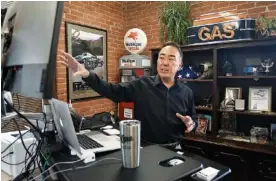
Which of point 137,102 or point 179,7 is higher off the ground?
point 179,7

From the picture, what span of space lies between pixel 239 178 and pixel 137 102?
1.59 m

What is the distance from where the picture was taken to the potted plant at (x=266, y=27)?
2510 millimetres

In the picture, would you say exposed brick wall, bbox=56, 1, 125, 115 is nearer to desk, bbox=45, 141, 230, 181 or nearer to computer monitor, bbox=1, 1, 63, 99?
desk, bbox=45, 141, 230, 181

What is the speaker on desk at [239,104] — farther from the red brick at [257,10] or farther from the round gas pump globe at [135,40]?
the round gas pump globe at [135,40]

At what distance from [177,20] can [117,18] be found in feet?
4.13

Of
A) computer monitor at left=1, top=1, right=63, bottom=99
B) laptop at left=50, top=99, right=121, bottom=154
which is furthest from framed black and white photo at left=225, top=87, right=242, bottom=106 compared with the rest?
computer monitor at left=1, top=1, right=63, bottom=99

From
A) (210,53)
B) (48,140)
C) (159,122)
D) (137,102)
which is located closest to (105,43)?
(210,53)

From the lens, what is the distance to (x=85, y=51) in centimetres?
339

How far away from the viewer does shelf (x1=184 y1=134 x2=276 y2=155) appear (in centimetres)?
242

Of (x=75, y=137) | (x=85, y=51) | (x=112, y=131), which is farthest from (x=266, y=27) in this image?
(x=75, y=137)

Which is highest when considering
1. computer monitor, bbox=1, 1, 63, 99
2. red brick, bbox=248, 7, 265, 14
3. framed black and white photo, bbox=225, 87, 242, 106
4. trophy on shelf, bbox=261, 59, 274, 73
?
red brick, bbox=248, 7, 265, 14

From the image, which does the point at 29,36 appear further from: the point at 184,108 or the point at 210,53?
the point at 210,53

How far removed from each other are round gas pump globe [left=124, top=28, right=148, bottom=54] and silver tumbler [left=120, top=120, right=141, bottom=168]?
2690 millimetres

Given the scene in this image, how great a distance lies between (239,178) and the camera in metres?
2.55
